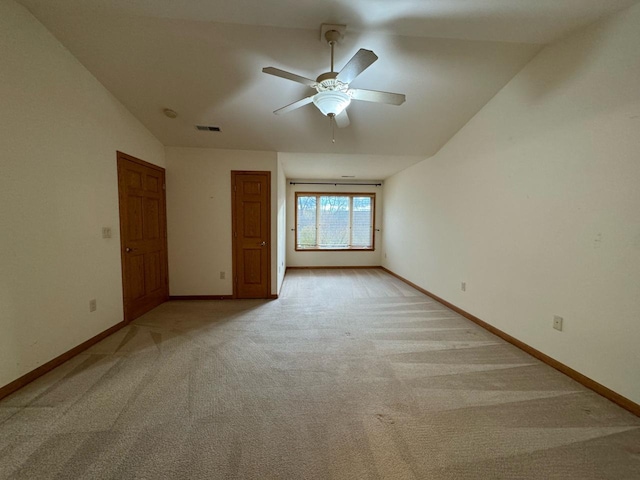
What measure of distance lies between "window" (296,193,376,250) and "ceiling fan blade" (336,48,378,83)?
15.0 ft

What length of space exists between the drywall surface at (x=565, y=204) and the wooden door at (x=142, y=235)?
165 inches

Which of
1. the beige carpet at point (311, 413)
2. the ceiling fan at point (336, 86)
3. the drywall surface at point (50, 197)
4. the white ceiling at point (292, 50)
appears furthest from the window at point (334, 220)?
the ceiling fan at point (336, 86)

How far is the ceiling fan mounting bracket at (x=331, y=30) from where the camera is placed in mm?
1888

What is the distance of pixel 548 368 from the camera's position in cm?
213

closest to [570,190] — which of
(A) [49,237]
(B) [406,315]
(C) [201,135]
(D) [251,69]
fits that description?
(B) [406,315]

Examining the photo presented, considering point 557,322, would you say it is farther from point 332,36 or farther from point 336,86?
point 332,36

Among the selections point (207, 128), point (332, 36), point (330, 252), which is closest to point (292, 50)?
point (332, 36)

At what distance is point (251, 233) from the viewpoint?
3928 millimetres

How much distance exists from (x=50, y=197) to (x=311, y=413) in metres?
2.66

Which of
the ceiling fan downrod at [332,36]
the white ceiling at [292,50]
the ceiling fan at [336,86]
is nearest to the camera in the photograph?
the ceiling fan at [336,86]

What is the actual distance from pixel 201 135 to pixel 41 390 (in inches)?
119

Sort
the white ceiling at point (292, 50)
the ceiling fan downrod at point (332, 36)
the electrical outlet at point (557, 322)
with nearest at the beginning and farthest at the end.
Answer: the white ceiling at point (292, 50) < the ceiling fan downrod at point (332, 36) < the electrical outlet at point (557, 322)

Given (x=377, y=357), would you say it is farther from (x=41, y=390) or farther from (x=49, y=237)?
(x=49, y=237)

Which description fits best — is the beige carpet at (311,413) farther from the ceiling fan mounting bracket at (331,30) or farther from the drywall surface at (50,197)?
the ceiling fan mounting bracket at (331,30)
